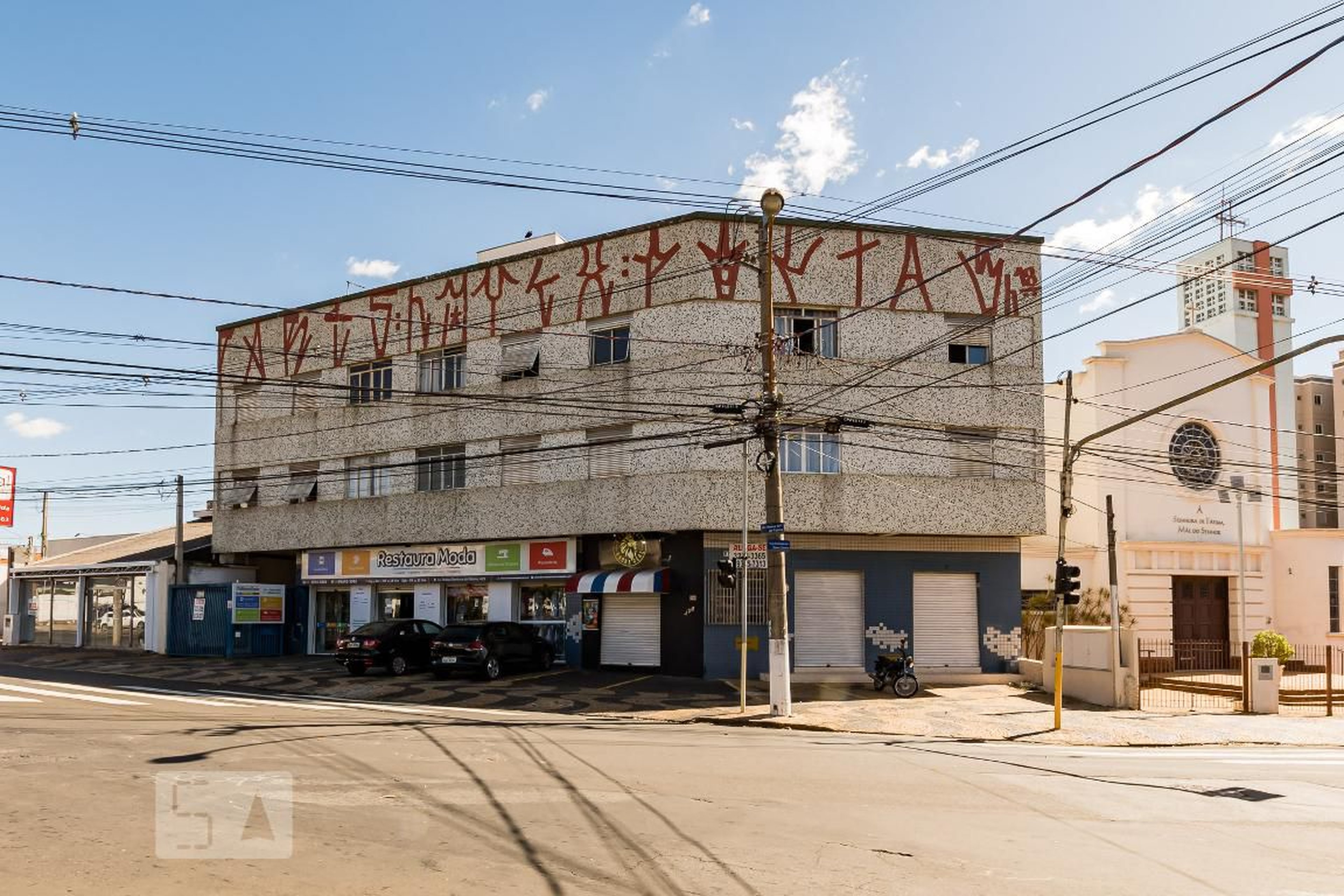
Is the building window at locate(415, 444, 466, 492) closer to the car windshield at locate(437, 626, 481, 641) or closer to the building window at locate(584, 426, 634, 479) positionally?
the building window at locate(584, 426, 634, 479)

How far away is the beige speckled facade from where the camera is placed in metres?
27.2

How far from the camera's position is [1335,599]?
35.1m

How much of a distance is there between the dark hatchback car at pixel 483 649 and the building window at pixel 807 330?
1023 cm

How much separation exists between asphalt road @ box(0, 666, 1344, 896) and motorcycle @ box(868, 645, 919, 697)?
23.3 ft

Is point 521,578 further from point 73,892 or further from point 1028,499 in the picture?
point 73,892

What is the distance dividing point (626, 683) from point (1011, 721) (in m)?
9.33

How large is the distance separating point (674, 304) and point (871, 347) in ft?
17.4

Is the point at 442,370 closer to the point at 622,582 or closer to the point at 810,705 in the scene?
the point at 622,582

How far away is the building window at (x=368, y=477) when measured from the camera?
1332 inches

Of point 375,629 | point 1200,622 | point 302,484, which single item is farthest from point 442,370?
point 1200,622

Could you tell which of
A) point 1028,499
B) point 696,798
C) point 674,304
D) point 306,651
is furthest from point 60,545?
point 696,798

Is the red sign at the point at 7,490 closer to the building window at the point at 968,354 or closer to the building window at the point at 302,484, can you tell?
the building window at the point at 302,484

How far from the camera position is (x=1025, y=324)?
2877cm

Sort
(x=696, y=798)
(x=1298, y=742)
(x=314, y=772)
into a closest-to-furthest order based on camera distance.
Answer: (x=696, y=798), (x=314, y=772), (x=1298, y=742)
